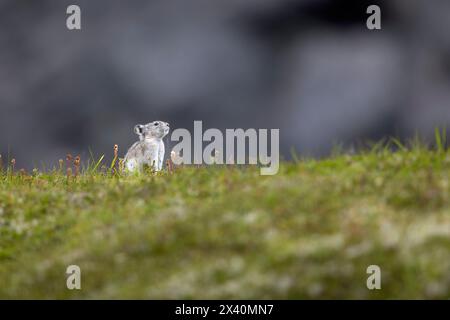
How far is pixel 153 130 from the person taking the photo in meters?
25.0

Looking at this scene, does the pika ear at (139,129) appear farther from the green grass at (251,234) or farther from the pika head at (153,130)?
the green grass at (251,234)

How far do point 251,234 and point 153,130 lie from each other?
1241 centimetres

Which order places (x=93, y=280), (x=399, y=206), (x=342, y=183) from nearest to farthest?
(x=93, y=280)
(x=399, y=206)
(x=342, y=183)

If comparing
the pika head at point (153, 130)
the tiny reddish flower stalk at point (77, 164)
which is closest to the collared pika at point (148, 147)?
the pika head at point (153, 130)

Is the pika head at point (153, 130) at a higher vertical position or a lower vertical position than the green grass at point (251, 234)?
higher

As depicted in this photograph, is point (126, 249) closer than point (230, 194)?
Yes

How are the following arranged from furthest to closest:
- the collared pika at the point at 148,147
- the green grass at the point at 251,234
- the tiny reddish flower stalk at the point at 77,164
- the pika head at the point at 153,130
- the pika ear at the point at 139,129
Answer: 1. the pika ear at the point at 139,129
2. the pika head at the point at 153,130
3. the collared pika at the point at 148,147
4. the tiny reddish flower stalk at the point at 77,164
5. the green grass at the point at 251,234

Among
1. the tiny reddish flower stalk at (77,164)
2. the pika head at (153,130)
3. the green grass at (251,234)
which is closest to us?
the green grass at (251,234)

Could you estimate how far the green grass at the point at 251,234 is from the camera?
468 inches
